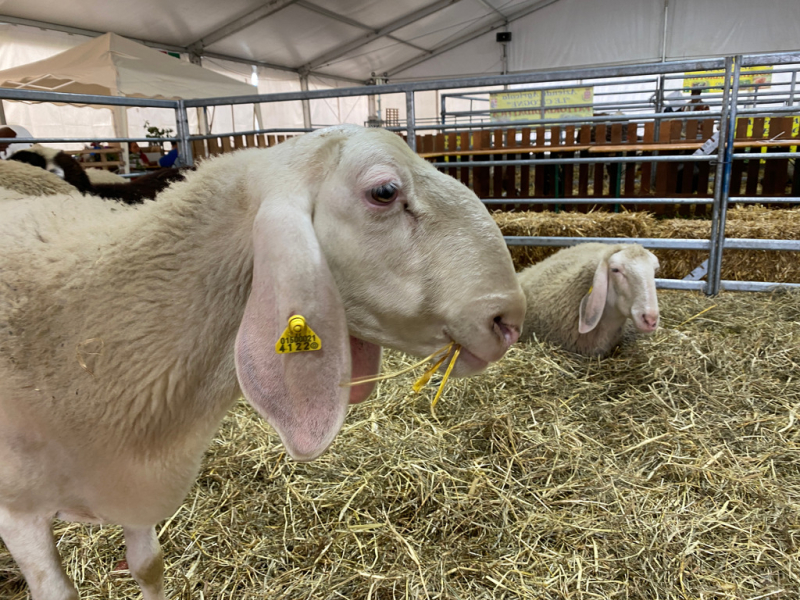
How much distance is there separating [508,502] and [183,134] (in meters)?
4.96

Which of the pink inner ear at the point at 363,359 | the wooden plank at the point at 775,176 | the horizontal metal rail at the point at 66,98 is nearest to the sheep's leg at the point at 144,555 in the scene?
the pink inner ear at the point at 363,359

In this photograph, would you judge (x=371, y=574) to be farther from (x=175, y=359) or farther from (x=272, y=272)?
(x=272, y=272)

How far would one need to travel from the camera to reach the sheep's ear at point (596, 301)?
3494 mm

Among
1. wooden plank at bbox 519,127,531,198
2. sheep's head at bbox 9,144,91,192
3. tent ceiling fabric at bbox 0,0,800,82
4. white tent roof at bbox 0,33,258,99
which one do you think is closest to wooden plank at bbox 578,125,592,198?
wooden plank at bbox 519,127,531,198

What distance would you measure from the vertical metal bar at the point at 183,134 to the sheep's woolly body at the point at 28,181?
3.27 m

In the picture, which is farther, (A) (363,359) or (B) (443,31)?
(B) (443,31)

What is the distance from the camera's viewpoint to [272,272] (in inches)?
41.2

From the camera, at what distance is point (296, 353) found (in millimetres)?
1068

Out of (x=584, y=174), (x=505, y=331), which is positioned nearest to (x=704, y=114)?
(x=584, y=174)

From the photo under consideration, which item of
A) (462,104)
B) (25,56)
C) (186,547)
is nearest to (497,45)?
(462,104)

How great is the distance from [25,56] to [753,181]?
14.9m

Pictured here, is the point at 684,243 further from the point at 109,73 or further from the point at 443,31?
the point at 443,31

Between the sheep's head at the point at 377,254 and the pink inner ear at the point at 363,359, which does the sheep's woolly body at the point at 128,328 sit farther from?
the pink inner ear at the point at 363,359

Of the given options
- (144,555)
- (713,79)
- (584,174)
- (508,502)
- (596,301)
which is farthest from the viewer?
(713,79)
